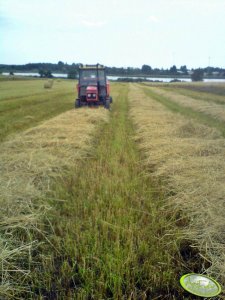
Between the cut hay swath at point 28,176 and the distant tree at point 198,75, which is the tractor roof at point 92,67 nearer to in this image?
the cut hay swath at point 28,176

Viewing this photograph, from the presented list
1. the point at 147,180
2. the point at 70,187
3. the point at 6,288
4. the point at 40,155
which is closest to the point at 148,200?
the point at 147,180

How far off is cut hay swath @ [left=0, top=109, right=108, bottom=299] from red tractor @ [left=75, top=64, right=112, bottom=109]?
12.9 feet

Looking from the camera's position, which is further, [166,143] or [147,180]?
[166,143]

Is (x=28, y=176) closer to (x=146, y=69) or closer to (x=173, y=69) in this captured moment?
(x=173, y=69)

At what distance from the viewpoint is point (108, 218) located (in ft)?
12.9

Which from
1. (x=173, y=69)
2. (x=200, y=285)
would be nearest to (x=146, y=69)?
(x=173, y=69)

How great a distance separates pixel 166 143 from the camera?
775 cm

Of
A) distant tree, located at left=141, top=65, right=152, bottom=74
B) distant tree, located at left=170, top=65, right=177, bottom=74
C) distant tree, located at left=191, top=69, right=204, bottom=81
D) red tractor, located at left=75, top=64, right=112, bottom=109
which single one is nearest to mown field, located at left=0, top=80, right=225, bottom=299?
red tractor, located at left=75, top=64, right=112, bottom=109

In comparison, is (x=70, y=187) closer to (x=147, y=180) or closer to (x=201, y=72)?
(x=147, y=180)

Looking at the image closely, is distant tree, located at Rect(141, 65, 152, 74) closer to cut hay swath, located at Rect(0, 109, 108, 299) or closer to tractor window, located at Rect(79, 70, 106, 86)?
tractor window, located at Rect(79, 70, 106, 86)

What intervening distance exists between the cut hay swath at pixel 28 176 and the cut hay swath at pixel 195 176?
172cm

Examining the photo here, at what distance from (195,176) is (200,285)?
2768 mm

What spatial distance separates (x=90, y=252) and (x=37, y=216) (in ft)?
3.23

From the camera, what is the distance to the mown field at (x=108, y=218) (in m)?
2.83
